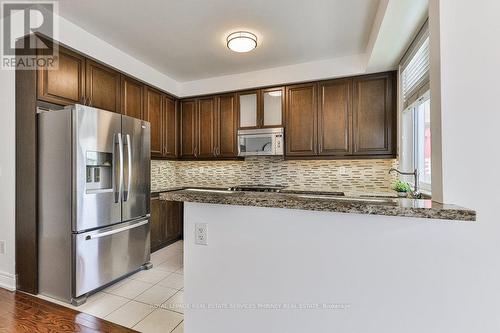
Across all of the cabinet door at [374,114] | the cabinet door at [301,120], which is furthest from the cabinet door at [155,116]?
the cabinet door at [374,114]

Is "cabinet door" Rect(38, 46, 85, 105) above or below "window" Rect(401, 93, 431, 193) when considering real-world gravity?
above

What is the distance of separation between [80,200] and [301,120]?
265 centimetres

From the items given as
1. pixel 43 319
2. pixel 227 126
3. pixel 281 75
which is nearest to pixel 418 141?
pixel 281 75

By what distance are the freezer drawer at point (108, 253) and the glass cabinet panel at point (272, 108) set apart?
6.77 feet

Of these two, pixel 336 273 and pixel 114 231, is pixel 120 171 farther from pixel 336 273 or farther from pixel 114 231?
pixel 336 273

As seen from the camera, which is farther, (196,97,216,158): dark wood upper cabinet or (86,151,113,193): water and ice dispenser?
(196,97,216,158): dark wood upper cabinet

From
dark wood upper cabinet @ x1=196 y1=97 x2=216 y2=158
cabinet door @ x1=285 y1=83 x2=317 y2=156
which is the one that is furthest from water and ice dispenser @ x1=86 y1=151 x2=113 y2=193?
cabinet door @ x1=285 y1=83 x2=317 y2=156

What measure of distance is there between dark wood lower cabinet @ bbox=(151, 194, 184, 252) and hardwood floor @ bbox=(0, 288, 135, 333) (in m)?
1.42

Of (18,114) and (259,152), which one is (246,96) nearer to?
(259,152)

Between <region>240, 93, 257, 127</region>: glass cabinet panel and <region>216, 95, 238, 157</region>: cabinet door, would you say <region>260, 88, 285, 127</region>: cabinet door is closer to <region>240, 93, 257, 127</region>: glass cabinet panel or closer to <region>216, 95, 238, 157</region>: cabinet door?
<region>240, 93, 257, 127</region>: glass cabinet panel

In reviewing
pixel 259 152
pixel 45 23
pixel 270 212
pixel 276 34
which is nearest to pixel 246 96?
pixel 259 152

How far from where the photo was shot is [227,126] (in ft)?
12.5

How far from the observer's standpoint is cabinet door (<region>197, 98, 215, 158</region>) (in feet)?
12.8

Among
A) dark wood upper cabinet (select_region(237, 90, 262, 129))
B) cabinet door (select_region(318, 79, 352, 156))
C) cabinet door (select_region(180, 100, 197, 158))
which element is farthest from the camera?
cabinet door (select_region(180, 100, 197, 158))
